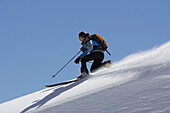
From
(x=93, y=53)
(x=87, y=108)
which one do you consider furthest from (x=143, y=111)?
(x=93, y=53)

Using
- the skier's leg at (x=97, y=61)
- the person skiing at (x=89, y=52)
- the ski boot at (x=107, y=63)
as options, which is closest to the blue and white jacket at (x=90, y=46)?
the person skiing at (x=89, y=52)

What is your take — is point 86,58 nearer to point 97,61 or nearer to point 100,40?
point 97,61

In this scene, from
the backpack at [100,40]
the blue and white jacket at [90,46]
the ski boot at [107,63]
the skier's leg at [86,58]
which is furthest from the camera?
the ski boot at [107,63]

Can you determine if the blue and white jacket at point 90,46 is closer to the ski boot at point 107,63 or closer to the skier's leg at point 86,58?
the skier's leg at point 86,58

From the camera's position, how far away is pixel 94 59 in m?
8.79

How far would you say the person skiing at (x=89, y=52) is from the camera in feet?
27.7

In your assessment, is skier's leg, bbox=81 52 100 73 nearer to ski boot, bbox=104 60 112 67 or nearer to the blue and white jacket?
the blue and white jacket

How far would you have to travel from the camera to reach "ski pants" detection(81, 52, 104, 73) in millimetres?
8695

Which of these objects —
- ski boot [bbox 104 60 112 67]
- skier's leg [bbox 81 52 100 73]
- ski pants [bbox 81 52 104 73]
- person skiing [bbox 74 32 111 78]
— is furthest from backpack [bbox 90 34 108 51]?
ski boot [bbox 104 60 112 67]

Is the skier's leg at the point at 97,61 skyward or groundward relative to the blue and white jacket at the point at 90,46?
groundward

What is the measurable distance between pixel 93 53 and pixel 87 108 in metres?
3.80

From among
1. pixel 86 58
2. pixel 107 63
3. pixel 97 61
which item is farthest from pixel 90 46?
pixel 107 63

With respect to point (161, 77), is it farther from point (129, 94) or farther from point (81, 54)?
point (81, 54)

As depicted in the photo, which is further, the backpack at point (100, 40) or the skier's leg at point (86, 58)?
the skier's leg at point (86, 58)
